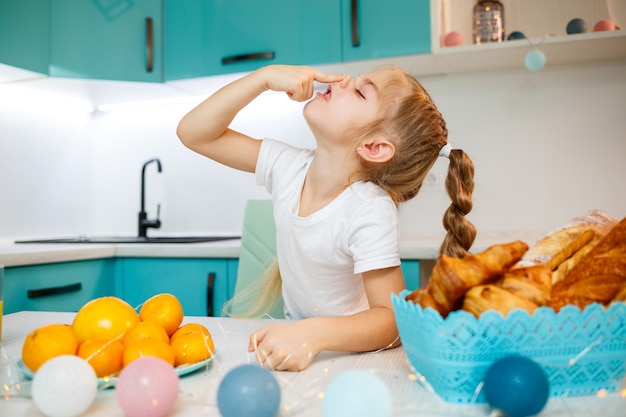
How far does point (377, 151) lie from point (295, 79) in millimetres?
210

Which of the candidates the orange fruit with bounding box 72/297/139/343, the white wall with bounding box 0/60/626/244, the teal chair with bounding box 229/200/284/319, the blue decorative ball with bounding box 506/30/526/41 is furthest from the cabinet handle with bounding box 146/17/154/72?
the orange fruit with bounding box 72/297/139/343

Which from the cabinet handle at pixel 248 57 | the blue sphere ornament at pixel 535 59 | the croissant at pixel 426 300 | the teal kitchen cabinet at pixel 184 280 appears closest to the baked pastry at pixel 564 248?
the croissant at pixel 426 300

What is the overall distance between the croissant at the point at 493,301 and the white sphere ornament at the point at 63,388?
0.35m

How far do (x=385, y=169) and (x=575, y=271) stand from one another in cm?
57

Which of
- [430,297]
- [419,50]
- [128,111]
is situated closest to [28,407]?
[430,297]

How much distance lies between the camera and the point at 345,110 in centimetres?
107

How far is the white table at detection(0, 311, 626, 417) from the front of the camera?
513 millimetres

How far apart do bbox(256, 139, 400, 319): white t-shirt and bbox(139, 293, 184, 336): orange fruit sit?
0.32 m

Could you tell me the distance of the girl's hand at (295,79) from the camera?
1.09 metres

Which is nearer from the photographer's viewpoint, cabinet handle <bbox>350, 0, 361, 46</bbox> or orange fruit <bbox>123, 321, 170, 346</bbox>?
orange fruit <bbox>123, 321, 170, 346</bbox>

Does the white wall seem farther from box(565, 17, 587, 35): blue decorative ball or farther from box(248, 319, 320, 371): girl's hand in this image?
box(248, 319, 320, 371): girl's hand

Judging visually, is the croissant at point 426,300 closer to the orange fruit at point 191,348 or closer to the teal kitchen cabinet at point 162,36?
the orange fruit at point 191,348

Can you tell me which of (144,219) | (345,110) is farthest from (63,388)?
(144,219)

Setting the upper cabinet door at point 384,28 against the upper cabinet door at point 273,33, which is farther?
the upper cabinet door at point 273,33
